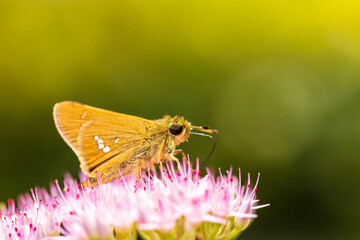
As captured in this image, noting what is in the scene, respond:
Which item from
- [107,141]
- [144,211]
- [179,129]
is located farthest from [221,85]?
[144,211]

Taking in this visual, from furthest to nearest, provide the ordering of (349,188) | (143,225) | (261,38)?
(261,38), (349,188), (143,225)

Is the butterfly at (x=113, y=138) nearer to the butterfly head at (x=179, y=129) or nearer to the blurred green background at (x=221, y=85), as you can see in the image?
the butterfly head at (x=179, y=129)

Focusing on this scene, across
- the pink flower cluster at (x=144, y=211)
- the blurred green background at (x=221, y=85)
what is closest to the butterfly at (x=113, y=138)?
the pink flower cluster at (x=144, y=211)

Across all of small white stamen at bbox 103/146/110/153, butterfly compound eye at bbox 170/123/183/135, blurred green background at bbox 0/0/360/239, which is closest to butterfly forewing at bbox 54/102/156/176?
small white stamen at bbox 103/146/110/153

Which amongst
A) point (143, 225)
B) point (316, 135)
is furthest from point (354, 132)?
point (143, 225)

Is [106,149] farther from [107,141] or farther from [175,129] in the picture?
[175,129]

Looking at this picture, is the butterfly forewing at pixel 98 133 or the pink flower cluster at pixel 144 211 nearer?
the pink flower cluster at pixel 144 211

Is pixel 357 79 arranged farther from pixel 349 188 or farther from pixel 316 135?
pixel 349 188
